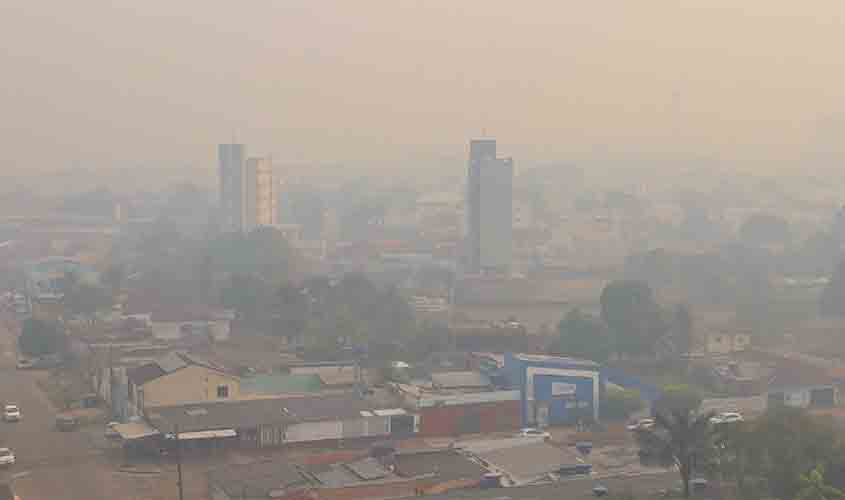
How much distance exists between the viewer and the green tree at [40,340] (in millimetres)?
12531

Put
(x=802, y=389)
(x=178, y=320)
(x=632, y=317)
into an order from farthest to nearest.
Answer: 1. (x=178, y=320)
2. (x=632, y=317)
3. (x=802, y=389)

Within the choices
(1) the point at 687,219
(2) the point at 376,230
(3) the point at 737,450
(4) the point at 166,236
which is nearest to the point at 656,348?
(3) the point at 737,450

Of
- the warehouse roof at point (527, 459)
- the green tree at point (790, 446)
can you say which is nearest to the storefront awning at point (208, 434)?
the warehouse roof at point (527, 459)

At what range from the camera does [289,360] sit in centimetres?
1219

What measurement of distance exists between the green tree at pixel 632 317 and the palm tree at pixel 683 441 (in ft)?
18.8

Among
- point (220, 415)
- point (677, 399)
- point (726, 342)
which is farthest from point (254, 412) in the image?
point (726, 342)

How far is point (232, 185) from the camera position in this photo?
1266 inches

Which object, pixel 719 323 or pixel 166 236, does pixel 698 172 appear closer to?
pixel 166 236

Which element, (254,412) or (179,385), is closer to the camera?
(254,412)

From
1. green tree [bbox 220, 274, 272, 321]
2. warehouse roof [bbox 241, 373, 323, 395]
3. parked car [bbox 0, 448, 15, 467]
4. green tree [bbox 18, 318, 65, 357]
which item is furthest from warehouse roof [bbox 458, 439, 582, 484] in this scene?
green tree [bbox 220, 274, 272, 321]

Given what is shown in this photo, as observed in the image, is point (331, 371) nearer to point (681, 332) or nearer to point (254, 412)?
point (254, 412)

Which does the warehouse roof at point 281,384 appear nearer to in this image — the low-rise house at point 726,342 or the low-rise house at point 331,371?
the low-rise house at point 331,371

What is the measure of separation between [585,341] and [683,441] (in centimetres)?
560

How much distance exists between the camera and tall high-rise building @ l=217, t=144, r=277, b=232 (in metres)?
31.5
